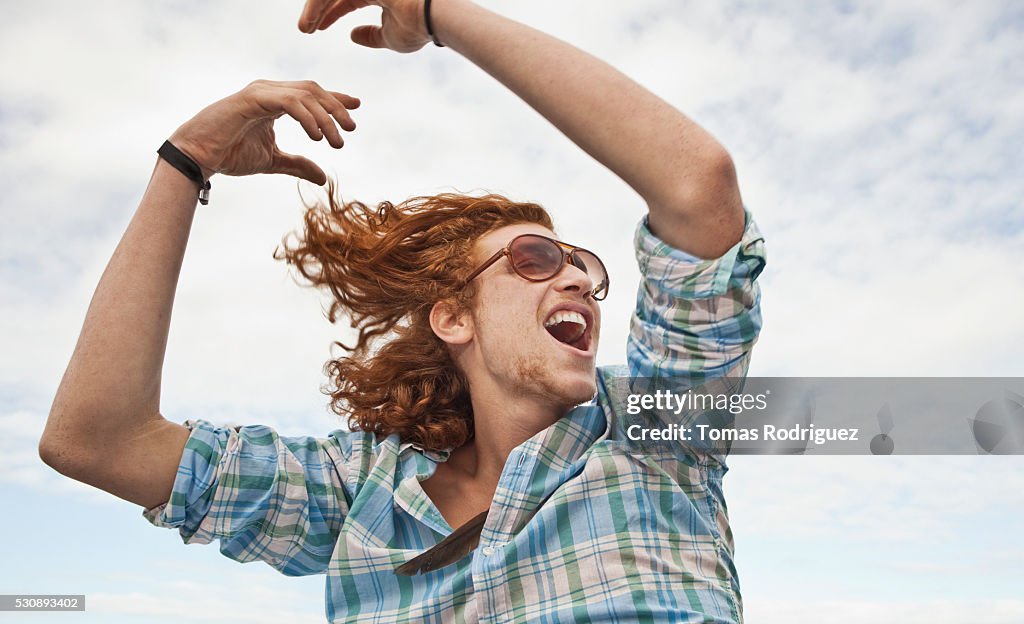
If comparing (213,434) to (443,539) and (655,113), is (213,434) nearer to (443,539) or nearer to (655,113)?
(443,539)

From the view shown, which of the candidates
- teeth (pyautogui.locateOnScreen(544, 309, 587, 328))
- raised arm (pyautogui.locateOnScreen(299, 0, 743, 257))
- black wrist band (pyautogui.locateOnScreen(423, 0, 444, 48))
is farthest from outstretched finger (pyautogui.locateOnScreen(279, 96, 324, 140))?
teeth (pyautogui.locateOnScreen(544, 309, 587, 328))

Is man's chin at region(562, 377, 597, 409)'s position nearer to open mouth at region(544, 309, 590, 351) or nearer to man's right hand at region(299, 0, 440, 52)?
open mouth at region(544, 309, 590, 351)

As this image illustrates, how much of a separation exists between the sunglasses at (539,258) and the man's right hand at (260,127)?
82cm

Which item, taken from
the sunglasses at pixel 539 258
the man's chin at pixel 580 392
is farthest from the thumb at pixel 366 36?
the man's chin at pixel 580 392

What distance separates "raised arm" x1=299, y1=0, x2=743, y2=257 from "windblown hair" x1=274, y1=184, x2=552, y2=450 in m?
1.34

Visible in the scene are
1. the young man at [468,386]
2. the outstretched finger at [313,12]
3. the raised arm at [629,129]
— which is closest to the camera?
the raised arm at [629,129]

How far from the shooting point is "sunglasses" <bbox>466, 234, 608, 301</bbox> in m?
3.43

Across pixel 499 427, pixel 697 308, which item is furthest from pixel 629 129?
pixel 499 427

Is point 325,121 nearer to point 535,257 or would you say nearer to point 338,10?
point 338,10

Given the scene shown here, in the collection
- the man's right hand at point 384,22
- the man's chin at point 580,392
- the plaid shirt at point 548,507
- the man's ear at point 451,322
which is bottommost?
the plaid shirt at point 548,507

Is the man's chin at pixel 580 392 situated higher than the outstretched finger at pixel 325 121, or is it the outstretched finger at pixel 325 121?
the outstretched finger at pixel 325 121

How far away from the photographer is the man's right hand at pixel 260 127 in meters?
3.04

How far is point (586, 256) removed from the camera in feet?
11.9

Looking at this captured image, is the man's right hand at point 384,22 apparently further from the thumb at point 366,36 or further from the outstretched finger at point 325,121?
the outstretched finger at point 325,121
